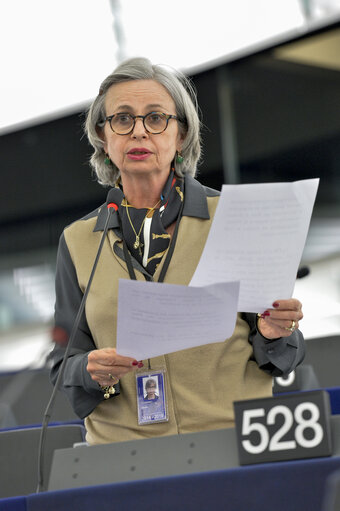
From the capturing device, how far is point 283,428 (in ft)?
3.99

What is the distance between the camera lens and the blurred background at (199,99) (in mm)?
6035

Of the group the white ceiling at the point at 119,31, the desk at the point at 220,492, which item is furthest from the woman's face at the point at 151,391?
the white ceiling at the point at 119,31

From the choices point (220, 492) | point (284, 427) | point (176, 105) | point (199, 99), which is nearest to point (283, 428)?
point (284, 427)

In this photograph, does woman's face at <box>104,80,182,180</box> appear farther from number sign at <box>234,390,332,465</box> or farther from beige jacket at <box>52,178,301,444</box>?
number sign at <box>234,390,332,465</box>

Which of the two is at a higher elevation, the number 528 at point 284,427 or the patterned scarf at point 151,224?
the patterned scarf at point 151,224

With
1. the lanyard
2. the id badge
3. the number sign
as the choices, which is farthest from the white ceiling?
the number sign

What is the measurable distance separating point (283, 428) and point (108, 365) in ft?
1.30

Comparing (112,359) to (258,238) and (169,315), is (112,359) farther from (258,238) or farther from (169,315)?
(258,238)

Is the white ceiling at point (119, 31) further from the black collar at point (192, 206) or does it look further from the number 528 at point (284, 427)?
the number 528 at point (284, 427)

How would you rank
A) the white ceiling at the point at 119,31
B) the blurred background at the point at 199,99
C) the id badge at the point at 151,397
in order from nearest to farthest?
1. the id badge at the point at 151,397
2. the blurred background at the point at 199,99
3. the white ceiling at the point at 119,31

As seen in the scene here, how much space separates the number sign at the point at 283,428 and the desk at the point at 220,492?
1.9 inches

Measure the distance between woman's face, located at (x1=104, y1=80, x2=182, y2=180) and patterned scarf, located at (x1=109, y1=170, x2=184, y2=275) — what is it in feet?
0.20

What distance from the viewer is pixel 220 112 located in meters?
6.77

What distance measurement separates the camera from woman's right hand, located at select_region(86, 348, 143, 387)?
1.46m
